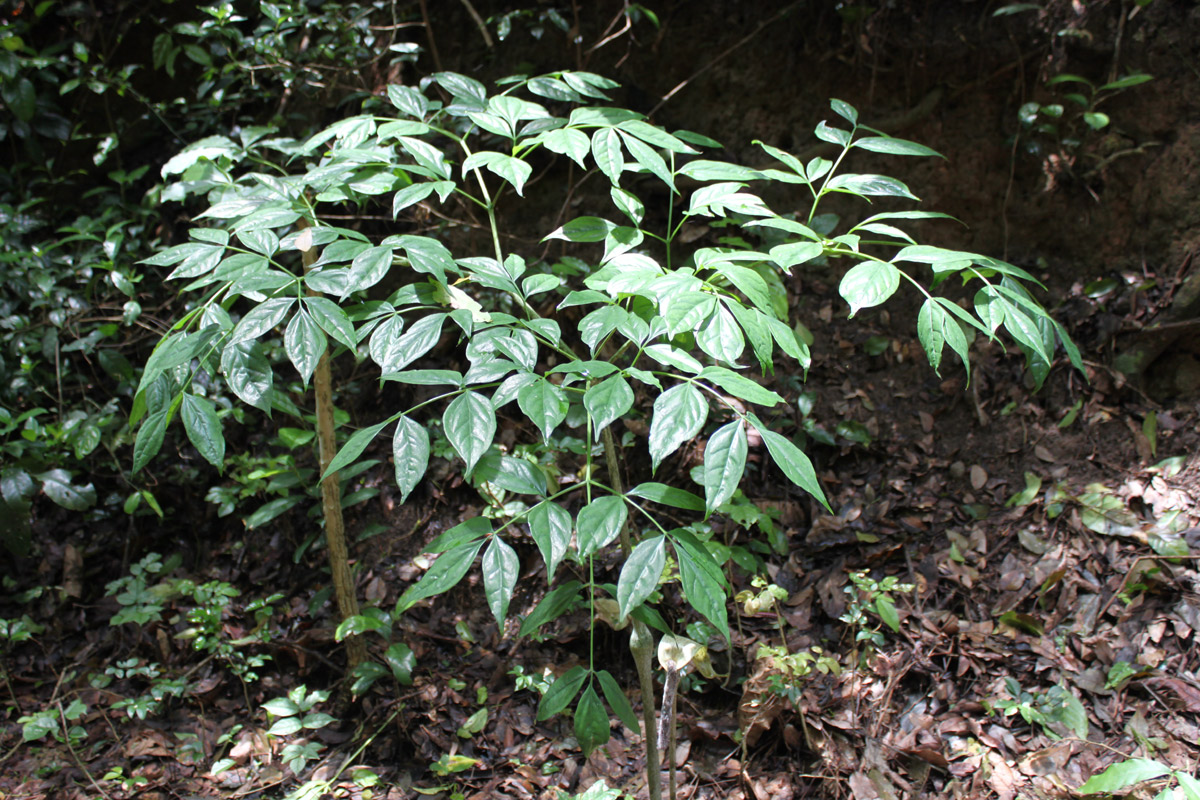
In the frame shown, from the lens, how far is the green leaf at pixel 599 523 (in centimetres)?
Result: 104

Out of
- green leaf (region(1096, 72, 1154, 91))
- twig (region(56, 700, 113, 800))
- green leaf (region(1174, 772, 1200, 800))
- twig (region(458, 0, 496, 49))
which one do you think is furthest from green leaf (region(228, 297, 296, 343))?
green leaf (region(1096, 72, 1154, 91))

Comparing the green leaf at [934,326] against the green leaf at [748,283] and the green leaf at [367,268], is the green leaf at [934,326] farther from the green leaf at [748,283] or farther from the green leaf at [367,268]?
the green leaf at [367,268]

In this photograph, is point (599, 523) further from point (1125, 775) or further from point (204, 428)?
point (1125, 775)

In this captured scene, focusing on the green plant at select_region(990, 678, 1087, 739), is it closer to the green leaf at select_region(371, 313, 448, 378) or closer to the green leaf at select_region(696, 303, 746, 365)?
the green leaf at select_region(696, 303, 746, 365)

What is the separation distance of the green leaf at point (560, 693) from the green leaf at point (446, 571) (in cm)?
33

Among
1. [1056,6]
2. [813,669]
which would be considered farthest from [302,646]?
[1056,6]

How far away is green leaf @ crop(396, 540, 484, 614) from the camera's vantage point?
1.14 metres

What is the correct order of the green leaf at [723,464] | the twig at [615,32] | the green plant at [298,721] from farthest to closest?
1. the twig at [615,32]
2. the green plant at [298,721]
3. the green leaf at [723,464]

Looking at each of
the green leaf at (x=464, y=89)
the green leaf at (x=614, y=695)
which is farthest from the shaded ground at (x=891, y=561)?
the green leaf at (x=464, y=89)

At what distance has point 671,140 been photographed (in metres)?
1.35

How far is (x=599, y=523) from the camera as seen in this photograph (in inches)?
42.1

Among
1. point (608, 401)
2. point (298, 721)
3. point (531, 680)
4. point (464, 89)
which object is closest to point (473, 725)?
point (531, 680)

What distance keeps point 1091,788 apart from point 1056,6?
2.77 meters

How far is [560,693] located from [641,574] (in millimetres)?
435
